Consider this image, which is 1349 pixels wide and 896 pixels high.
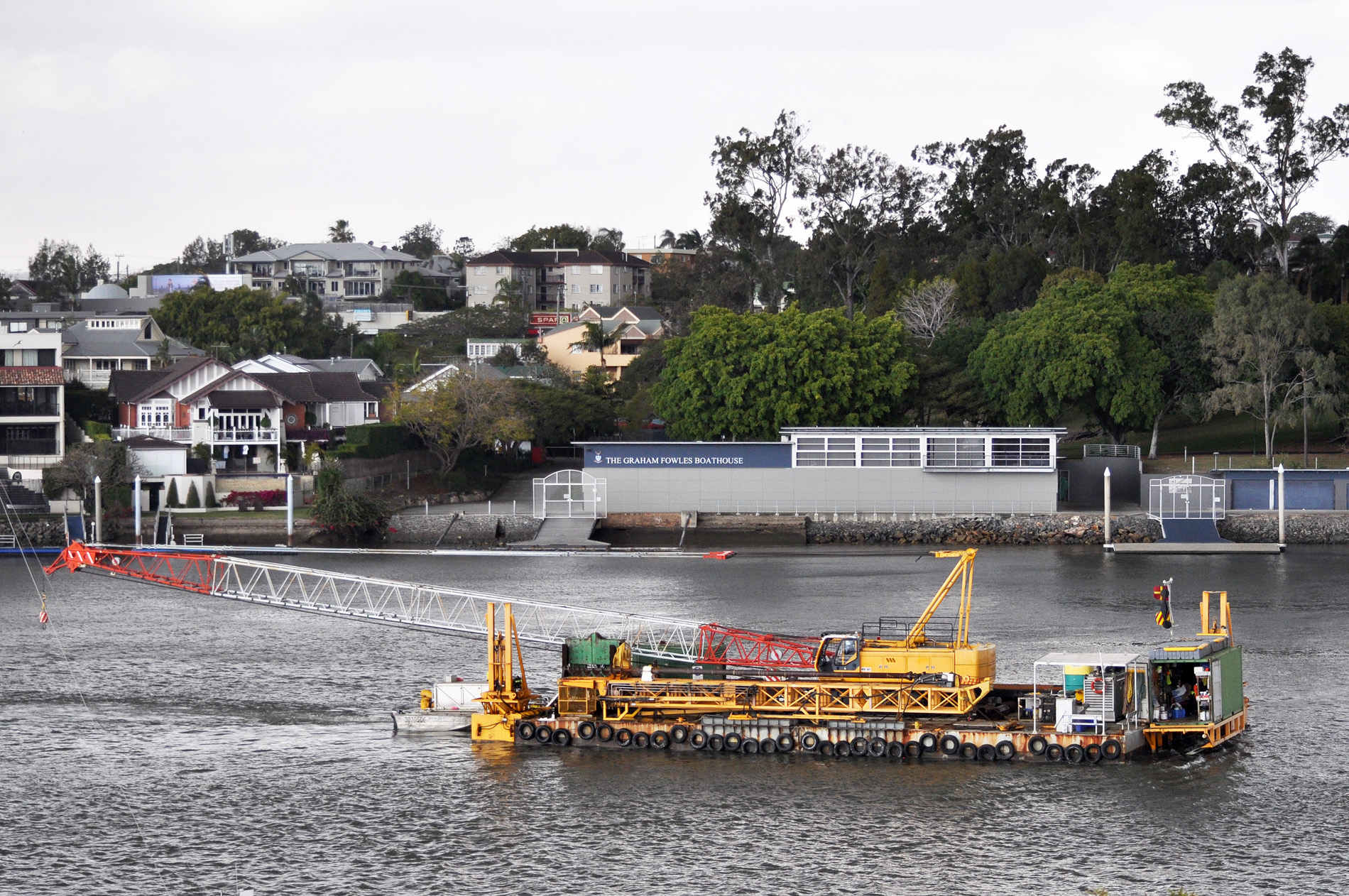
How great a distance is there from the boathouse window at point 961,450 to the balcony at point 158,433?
1581 inches

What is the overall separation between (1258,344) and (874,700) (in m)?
56.5

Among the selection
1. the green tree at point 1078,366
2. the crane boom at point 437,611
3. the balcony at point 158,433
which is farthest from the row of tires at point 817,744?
the balcony at point 158,433

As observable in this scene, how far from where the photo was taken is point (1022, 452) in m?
80.2

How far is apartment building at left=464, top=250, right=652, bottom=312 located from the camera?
18175cm

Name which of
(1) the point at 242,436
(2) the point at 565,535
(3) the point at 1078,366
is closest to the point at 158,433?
(1) the point at 242,436

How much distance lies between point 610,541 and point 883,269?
144ft

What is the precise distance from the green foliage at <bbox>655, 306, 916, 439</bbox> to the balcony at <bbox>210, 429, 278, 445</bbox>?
22.5 m

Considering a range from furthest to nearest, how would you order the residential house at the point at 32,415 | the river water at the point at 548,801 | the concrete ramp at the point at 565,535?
the residential house at the point at 32,415 → the concrete ramp at the point at 565,535 → the river water at the point at 548,801

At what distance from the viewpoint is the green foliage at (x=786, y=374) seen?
8631cm

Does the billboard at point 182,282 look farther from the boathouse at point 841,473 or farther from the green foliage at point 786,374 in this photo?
the boathouse at point 841,473

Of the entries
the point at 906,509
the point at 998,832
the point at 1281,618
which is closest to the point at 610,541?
the point at 906,509

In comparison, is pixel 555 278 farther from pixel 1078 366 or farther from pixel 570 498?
pixel 570 498

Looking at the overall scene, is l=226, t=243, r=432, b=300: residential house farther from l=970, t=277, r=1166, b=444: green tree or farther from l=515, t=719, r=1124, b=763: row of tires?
l=515, t=719, r=1124, b=763: row of tires

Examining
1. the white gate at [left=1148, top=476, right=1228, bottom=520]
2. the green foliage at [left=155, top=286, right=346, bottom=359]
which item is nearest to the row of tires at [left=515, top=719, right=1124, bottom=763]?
the white gate at [left=1148, top=476, right=1228, bottom=520]
